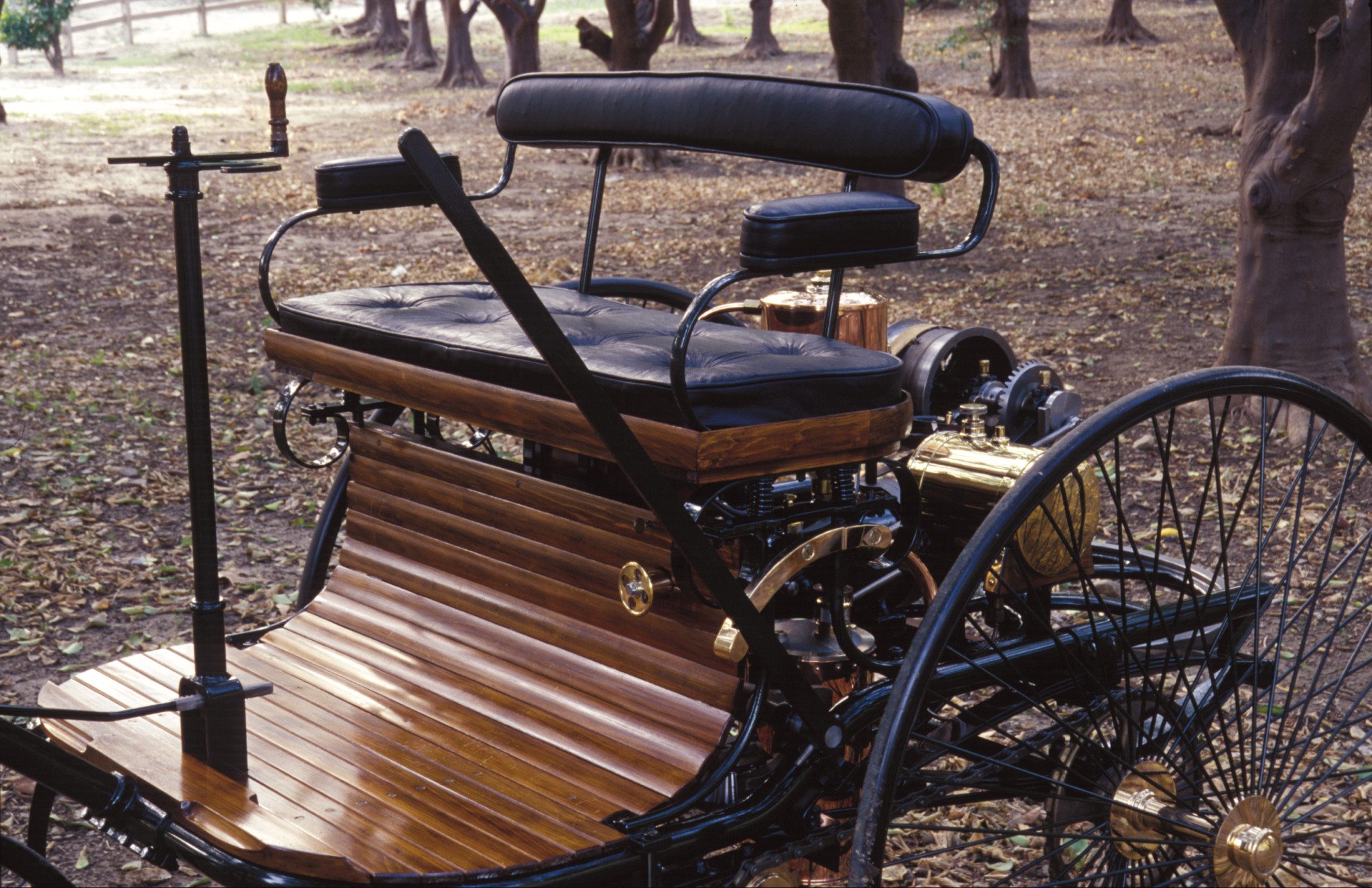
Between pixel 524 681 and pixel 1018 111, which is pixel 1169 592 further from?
pixel 1018 111

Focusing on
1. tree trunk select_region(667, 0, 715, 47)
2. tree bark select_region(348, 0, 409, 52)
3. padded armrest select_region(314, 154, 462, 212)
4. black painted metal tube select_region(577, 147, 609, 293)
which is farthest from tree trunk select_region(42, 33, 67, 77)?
padded armrest select_region(314, 154, 462, 212)

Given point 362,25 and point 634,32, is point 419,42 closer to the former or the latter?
point 362,25

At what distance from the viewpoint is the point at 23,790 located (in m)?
2.85

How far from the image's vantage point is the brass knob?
7.14 ft

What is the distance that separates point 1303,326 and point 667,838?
14.0ft

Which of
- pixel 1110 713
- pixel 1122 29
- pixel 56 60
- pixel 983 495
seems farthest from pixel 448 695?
pixel 56 60

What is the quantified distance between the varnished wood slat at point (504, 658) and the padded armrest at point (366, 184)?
760 millimetres

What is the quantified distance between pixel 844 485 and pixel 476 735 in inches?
29.5

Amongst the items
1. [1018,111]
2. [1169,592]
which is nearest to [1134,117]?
[1018,111]

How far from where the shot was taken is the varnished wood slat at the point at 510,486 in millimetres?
2273

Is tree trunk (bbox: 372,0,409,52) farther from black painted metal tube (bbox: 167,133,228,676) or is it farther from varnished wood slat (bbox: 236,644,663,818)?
black painted metal tube (bbox: 167,133,228,676)

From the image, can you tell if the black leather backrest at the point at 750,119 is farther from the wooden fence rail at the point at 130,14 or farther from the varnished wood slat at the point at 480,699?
the wooden fence rail at the point at 130,14

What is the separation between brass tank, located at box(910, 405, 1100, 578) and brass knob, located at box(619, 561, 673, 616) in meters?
0.60

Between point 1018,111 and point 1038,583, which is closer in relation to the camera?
point 1038,583
